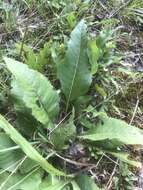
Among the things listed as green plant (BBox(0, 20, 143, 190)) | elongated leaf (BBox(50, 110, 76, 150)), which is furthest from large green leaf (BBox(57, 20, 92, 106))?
elongated leaf (BBox(50, 110, 76, 150))

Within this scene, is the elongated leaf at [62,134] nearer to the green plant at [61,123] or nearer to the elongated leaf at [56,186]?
the green plant at [61,123]

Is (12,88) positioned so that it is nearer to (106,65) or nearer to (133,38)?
(106,65)

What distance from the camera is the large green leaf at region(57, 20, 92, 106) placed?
1.96 meters

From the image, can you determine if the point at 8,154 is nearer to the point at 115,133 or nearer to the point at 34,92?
the point at 34,92

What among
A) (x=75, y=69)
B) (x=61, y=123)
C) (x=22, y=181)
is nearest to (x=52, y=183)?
(x=22, y=181)

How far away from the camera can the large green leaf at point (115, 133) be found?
1.81 meters

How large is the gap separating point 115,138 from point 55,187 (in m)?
0.32

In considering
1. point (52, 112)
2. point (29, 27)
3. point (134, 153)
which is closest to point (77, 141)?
point (52, 112)

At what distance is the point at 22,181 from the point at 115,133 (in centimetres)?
43

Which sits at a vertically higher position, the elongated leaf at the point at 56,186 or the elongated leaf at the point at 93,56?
the elongated leaf at the point at 93,56

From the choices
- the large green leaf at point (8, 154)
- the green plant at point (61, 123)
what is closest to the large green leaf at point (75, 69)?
the green plant at point (61, 123)

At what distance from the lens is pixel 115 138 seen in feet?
5.98

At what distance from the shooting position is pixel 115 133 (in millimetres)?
1841

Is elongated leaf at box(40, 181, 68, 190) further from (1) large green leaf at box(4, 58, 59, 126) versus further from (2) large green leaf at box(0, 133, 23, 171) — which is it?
(1) large green leaf at box(4, 58, 59, 126)
